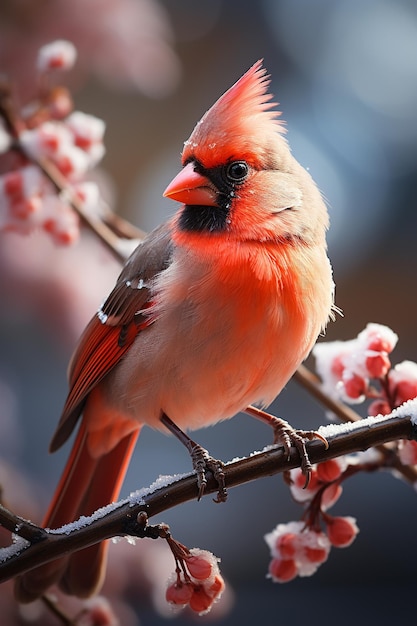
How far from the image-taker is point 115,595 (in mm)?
1525

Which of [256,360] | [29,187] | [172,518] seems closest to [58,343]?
[172,518]

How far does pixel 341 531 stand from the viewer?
97 cm

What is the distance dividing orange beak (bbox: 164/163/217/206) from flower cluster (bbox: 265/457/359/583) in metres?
0.36

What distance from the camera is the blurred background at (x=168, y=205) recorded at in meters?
1.70

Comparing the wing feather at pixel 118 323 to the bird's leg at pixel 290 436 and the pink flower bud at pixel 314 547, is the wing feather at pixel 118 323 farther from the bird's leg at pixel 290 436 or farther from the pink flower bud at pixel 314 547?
the pink flower bud at pixel 314 547

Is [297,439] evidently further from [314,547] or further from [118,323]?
[118,323]

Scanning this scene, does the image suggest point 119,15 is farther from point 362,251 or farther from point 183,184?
point 183,184

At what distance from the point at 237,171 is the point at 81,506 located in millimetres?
589

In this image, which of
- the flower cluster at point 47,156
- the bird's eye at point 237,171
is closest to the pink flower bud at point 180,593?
the bird's eye at point 237,171

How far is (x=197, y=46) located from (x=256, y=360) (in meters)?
1.34

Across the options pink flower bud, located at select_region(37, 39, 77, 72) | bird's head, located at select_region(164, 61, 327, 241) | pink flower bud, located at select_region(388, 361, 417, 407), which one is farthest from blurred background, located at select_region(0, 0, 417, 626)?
pink flower bud, located at select_region(388, 361, 417, 407)

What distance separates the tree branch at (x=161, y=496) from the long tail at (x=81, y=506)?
1.00 ft

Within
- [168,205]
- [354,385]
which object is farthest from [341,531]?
[168,205]

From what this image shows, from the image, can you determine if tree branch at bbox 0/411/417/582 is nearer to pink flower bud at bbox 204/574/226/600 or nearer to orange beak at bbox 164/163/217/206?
pink flower bud at bbox 204/574/226/600
